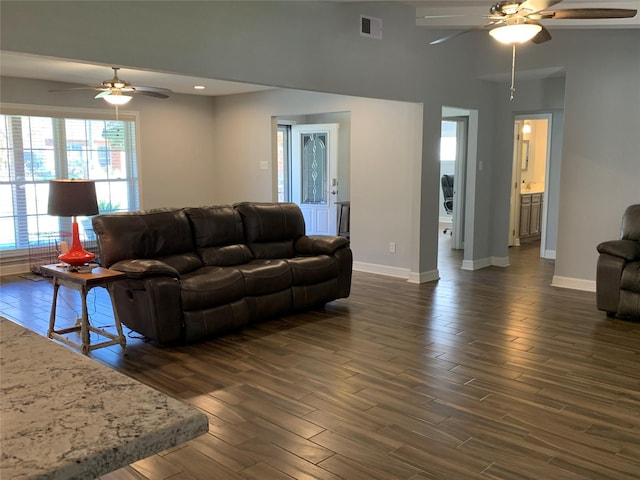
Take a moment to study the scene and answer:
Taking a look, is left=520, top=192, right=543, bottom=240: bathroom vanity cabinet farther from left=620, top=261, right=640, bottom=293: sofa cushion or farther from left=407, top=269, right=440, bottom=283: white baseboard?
→ left=620, top=261, right=640, bottom=293: sofa cushion

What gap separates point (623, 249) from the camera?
488cm

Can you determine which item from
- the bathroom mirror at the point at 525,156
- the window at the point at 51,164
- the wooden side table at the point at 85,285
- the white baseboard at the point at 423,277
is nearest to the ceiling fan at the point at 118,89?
the window at the point at 51,164

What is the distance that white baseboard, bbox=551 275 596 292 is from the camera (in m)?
6.03

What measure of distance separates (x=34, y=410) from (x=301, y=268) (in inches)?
156

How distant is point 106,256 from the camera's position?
4285mm

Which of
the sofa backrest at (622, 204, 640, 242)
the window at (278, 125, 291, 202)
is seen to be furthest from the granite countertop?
the window at (278, 125, 291, 202)

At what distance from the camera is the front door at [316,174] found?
8609 millimetres

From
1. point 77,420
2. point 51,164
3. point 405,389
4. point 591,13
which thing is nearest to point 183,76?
point 51,164

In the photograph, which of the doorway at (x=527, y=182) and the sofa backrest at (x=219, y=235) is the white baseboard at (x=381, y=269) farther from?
the doorway at (x=527, y=182)

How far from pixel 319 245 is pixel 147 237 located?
163cm

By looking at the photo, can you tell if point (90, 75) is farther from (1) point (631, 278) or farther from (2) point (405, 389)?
(1) point (631, 278)

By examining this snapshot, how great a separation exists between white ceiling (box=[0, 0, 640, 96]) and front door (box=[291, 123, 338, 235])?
64.0 inches

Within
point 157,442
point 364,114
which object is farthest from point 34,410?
point 364,114

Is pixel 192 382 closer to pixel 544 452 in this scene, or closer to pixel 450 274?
pixel 544 452
